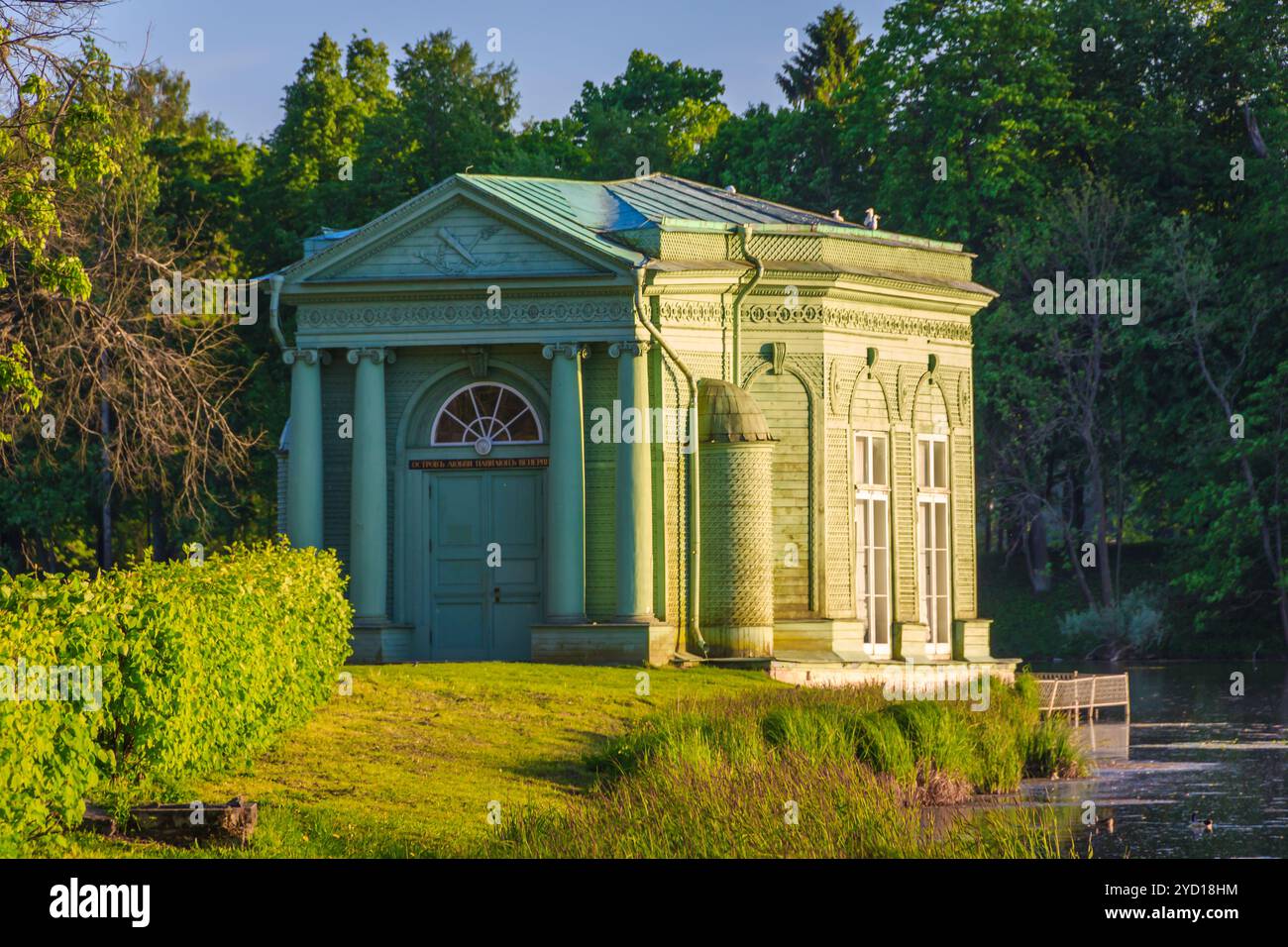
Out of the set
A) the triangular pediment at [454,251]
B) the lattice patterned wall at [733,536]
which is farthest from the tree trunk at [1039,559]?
the triangular pediment at [454,251]

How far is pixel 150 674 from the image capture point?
16922mm

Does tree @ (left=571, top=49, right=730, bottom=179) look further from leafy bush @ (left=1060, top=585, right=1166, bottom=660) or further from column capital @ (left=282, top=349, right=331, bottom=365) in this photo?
column capital @ (left=282, top=349, right=331, bottom=365)

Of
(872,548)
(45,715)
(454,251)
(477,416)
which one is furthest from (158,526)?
(45,715)

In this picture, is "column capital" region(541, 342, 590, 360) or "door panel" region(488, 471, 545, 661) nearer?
"column capital" region(541, 342, 590, 360)

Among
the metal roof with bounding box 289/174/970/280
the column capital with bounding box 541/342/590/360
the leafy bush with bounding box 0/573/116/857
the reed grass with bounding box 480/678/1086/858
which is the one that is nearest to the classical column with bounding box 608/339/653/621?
the column capital with bounding box 541/342/590/360

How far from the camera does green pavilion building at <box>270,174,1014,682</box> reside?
31391 millimetres

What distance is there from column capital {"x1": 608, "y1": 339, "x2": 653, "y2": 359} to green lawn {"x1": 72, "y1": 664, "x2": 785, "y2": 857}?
15.3ft

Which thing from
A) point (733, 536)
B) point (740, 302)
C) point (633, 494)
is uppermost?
point (740, 302)

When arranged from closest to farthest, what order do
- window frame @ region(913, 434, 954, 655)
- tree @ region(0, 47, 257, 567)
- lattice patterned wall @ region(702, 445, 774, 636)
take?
tree @ region(0, 47, 257, 567) < lattice patterned wall @ region(702, 445, 774, 636) < window frame @ region(913, 434, 954, 655)

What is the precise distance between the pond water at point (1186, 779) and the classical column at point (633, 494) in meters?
6.92

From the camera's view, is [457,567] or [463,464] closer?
[463,464]

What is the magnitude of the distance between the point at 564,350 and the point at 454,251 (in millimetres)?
2282

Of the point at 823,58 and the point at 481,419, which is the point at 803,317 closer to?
the point at 481,419
